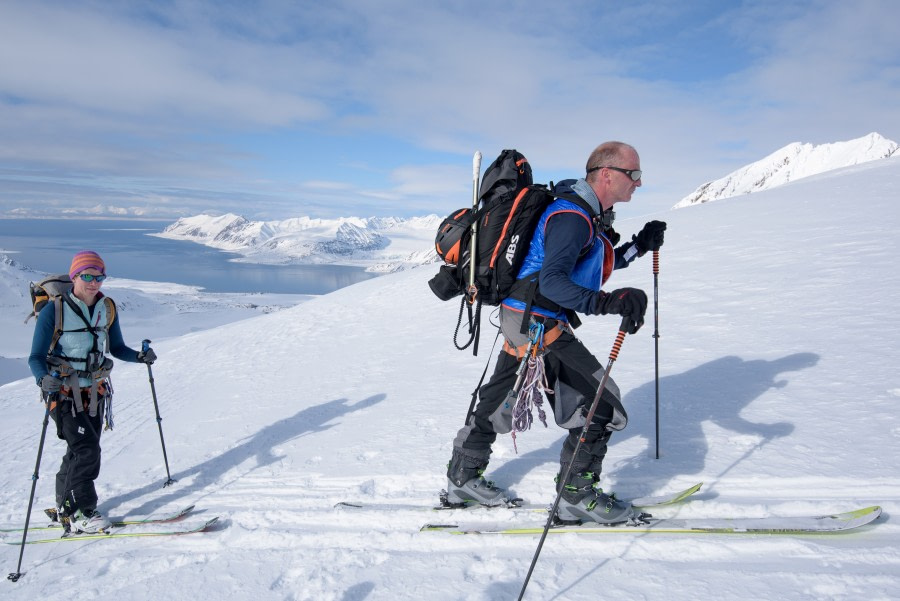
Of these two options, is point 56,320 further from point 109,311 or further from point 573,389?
point 573,389

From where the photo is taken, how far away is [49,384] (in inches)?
151

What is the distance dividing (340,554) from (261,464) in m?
2.25

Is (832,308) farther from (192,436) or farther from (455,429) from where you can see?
(192,436)

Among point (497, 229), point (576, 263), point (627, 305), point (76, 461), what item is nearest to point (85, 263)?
point (76, 461)

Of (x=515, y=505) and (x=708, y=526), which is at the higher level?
(x=708, y=526)

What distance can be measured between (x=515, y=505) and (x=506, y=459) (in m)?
0.93

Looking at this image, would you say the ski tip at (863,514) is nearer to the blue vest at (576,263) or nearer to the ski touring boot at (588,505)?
the ski touring boot at (588,505)

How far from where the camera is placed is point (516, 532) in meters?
3.41

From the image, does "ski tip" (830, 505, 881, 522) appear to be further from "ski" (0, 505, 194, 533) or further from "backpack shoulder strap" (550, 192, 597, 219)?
"ski" (0, 505, 194, 533)

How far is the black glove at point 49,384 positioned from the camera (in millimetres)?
3814

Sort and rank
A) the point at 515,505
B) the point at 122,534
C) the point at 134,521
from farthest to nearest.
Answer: the point at 134,521 < the point at 122,534 < the point at 515,505

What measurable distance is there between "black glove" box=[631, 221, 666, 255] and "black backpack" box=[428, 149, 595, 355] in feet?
3.80

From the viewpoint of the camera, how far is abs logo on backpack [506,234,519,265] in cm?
317

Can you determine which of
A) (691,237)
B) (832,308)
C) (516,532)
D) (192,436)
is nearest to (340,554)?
(516,532)
